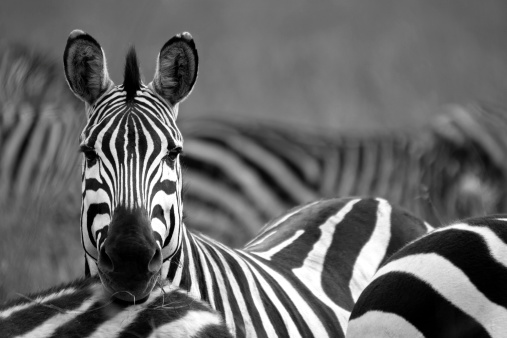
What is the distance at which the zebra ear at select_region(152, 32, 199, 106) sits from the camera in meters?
4.57

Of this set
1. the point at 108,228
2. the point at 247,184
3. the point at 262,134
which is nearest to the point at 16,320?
the point at 108,228

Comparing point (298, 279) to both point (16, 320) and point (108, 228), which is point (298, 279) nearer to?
point (108, 228)

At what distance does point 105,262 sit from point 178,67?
1.27 m

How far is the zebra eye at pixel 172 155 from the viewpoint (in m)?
4.20

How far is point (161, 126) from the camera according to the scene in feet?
13.9

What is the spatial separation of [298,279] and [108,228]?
5.03 feet

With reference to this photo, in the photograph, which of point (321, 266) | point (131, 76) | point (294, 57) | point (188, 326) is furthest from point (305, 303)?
point (294, 57)

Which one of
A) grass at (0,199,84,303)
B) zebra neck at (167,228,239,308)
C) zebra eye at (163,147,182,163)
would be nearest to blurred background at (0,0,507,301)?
grass at (0,199,84,303)

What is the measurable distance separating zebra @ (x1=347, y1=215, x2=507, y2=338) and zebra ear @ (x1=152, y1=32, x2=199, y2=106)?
1.76 metres

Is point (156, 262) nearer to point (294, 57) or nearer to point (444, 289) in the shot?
point (444, 289)

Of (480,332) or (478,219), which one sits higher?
(478,219)

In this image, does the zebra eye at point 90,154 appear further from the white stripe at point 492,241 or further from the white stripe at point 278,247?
the white stripe at point 492,241

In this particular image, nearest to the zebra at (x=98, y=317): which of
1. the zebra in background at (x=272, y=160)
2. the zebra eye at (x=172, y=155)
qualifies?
the zebra eye at (x=172, y=155)

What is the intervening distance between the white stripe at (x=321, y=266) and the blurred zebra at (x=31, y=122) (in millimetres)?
1997
